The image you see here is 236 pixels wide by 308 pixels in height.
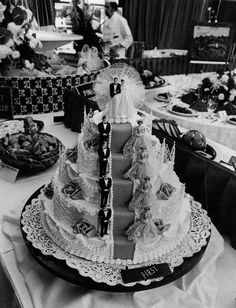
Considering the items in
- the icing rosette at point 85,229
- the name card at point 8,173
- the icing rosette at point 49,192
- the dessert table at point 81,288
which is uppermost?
the icing rosette at point 85,229

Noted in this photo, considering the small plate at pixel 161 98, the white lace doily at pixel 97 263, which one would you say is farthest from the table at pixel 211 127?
the white lace doily at pixel 97 263

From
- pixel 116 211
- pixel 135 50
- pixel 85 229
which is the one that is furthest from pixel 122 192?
pixel 135 50

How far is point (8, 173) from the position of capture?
1.55 metres

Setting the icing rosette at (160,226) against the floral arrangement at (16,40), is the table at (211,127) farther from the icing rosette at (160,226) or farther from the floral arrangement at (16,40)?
the icing rosette at (160,226)

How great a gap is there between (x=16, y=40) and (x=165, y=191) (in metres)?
1.58

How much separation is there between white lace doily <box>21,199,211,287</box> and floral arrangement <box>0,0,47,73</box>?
1.22m

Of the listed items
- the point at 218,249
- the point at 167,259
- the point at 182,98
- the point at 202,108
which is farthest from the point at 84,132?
the point at 182,98

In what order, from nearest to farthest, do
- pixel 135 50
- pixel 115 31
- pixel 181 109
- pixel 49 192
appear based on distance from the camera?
pixel 49 192, pixel 181 109, pixel 115 31, pixel 135 50

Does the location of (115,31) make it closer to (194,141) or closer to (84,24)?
(84,24)

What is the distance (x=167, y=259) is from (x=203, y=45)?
171 inches

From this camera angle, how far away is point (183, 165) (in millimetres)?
1426

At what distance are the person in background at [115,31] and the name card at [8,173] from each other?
10.1ft

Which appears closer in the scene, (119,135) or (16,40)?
(119,135)

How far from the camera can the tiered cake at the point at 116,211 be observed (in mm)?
976
